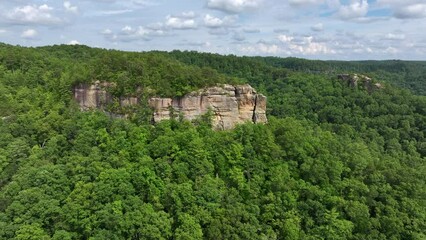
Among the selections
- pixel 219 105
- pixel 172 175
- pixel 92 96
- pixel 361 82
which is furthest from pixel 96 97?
pixel 361 82

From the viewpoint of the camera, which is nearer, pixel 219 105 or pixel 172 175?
pixel 172 175

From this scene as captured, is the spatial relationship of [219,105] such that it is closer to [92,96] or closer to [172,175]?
[172,175]

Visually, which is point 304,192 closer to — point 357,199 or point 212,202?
point 357,199

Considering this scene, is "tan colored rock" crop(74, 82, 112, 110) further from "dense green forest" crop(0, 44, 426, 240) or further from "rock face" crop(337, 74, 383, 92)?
"rock face" crop(337, 74, 383, 92)

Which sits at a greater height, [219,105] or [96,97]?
[96,97]

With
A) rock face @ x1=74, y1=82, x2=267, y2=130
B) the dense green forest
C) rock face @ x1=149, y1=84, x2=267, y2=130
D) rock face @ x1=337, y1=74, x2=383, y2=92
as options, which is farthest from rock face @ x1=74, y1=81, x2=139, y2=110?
rock face @ x1=337, y1=74, x2=383, y2=92

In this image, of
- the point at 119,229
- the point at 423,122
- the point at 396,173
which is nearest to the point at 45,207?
the point at 119,229
